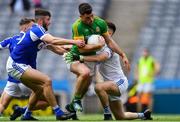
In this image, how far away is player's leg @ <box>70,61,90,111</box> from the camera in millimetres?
13531

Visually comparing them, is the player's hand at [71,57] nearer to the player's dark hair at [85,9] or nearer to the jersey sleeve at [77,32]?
the jersey sleeve at [77,32]

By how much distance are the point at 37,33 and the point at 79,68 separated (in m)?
0.96

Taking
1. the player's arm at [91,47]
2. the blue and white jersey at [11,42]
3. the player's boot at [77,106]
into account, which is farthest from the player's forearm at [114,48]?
the blue and white jersey at [11,42]

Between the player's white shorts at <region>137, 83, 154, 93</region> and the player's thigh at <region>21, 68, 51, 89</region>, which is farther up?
the player's thigh at <region>21, 68, 51, 89</region>

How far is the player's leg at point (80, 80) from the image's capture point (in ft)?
44.4

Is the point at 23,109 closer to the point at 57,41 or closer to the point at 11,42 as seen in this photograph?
the point at 11,42

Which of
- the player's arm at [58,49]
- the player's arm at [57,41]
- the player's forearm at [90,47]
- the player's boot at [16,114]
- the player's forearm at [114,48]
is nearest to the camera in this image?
the player's arm at [57,41]

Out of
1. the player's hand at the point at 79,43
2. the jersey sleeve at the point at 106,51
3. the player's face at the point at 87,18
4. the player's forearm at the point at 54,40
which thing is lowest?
the jersey sleeve at the point at 106,51

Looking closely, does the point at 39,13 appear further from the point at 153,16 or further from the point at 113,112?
the point at 153,16

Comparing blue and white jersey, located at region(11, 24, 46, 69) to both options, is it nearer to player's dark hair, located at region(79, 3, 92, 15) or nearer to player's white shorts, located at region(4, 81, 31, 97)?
player's dark hair, located at region(79, 3, 92, 15)

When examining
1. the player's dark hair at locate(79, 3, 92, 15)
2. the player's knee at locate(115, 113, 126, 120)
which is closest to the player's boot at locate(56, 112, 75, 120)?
the player's knee at locate(115, 113, 126, 120)

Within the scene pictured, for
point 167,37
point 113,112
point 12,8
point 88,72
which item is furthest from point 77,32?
point 12,8

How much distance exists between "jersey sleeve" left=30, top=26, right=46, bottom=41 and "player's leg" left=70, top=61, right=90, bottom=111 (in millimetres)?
866

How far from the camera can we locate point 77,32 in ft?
44.7
